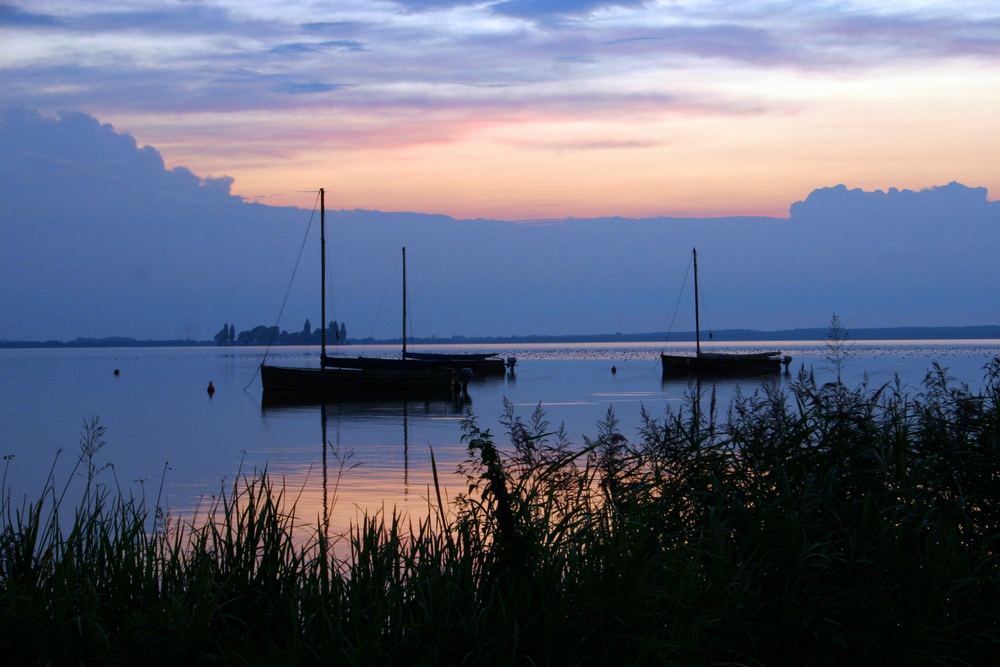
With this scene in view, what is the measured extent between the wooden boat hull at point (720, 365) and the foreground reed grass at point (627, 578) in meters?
64.3

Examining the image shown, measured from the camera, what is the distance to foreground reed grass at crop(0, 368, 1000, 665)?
5.98 meters

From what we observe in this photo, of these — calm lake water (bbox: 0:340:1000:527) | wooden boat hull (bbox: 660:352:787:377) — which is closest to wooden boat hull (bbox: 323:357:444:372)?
calm lake water (bbox: 0:340:1000:527)

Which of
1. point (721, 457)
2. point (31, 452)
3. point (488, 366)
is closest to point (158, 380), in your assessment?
point (488, 366)

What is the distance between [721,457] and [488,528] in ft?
6.27

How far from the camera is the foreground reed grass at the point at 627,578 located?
598 centimetres

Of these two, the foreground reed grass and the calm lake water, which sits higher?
the foreground reed grass

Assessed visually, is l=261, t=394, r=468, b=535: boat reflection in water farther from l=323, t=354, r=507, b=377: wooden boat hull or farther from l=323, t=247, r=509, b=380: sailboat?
l=323, t=247, r=509, b=380: sailboat

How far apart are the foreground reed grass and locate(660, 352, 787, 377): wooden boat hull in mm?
64299

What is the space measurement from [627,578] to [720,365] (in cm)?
6841

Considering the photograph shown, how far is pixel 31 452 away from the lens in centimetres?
3023

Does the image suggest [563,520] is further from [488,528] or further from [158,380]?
[158,380]

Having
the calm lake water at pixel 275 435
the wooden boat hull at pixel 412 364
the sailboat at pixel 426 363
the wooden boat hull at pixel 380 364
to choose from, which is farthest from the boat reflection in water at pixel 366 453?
the sailboat at pixel 426 363

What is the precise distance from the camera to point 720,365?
7325 cm

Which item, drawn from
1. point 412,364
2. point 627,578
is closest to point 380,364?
point 412,364
